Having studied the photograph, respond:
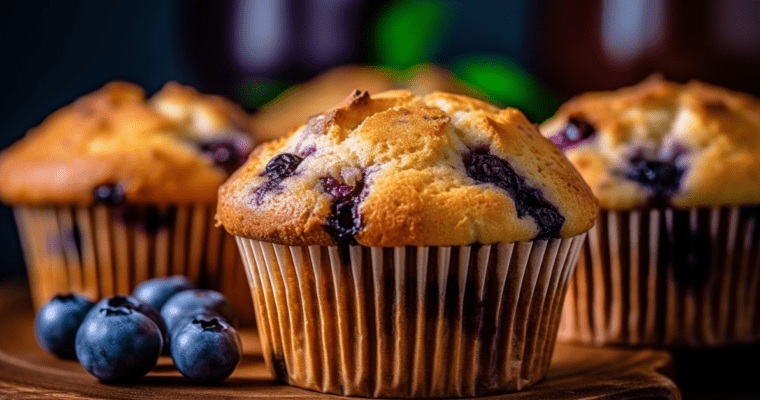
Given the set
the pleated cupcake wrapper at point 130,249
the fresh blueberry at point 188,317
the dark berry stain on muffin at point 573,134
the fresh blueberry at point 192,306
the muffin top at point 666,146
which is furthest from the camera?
the pleated cupcake wrapper at point 130,249

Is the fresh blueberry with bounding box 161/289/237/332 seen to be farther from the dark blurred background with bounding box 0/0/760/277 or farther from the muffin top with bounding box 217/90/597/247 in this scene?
the dark blurred background with bounding box 0/0/760/277

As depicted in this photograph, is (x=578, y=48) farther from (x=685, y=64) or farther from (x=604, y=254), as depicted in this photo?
(x=604, y=254)

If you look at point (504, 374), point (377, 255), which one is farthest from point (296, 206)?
point (504, 374)

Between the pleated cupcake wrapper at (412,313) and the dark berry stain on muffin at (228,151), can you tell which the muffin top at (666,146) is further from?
the dark berry stain on muffin at (228,151)

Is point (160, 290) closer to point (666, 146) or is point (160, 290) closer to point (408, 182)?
point (408, 182)

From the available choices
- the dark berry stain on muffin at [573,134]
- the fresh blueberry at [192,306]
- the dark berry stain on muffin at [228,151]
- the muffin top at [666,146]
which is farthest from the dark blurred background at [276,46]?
the fresh blueberry at [192,306]

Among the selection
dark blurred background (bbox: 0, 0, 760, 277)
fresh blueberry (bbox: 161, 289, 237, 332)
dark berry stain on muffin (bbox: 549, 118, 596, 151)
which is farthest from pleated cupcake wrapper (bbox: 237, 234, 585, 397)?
dark blurred background (bbox: 0, 0, 760, 277)
